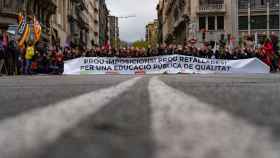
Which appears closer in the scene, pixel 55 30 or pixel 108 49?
pixel 108 49

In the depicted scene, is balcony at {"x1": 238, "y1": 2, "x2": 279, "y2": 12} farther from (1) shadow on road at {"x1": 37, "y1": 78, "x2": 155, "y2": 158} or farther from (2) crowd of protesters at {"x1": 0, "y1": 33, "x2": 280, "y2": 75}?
(1) shadow on road at {"x1": 37, "y1": 78, "x2": 155, "y2": 158}

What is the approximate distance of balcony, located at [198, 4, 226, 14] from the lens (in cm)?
5891

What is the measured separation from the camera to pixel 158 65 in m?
24.0

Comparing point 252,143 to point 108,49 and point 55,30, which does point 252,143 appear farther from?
point 55,30

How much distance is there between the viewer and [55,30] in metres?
52.0

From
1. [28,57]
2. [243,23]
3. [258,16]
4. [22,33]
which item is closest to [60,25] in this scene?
[243,23]

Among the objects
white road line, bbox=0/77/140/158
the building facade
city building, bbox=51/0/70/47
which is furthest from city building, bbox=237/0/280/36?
white road line, bbox=0/77/140/158

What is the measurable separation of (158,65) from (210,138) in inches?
874

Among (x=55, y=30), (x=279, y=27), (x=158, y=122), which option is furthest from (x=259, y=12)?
(x=158, y=122)

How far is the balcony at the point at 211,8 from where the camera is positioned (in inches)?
2319

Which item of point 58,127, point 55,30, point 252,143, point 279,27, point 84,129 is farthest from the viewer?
point 279,27

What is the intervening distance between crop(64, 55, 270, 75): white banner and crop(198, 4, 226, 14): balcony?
35.5m

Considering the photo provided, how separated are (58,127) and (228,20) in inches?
2289

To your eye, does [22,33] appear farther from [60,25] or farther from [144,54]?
[60,25]
